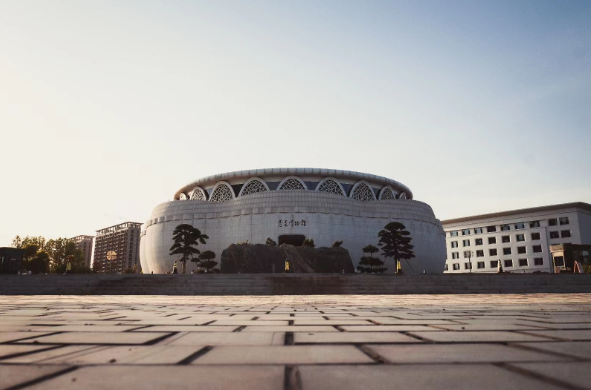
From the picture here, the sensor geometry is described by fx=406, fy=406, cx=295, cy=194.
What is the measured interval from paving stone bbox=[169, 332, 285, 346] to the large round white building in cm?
4503

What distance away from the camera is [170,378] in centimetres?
150

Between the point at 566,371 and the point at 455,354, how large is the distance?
1.76ft

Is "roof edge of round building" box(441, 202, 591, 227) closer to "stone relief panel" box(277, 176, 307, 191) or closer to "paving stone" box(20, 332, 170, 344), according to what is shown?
"stone relief panel" box(277, 176, 307, 191)

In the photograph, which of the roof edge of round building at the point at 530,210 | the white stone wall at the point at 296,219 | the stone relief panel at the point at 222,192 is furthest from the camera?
the roof edge of round building at the point at 530,210

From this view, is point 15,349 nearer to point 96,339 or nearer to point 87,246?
point 96,339

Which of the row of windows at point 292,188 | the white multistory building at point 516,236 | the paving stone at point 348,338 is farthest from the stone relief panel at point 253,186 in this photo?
the paving stone at point 348,338

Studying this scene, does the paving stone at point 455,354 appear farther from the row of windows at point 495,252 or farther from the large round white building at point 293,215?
the row of windows at point 495,252

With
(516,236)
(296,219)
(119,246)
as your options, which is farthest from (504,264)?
(119,246)

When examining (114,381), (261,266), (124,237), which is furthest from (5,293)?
(124,237)

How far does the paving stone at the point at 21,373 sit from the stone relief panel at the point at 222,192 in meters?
56.8

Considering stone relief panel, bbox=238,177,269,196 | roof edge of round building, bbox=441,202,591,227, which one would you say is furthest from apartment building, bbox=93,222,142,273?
roof edge of round building, bbox=441,202,591,227

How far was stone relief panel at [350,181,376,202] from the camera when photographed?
58.9 meters

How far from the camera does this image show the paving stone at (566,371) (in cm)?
141

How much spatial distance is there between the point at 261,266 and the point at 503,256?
62.7 m
